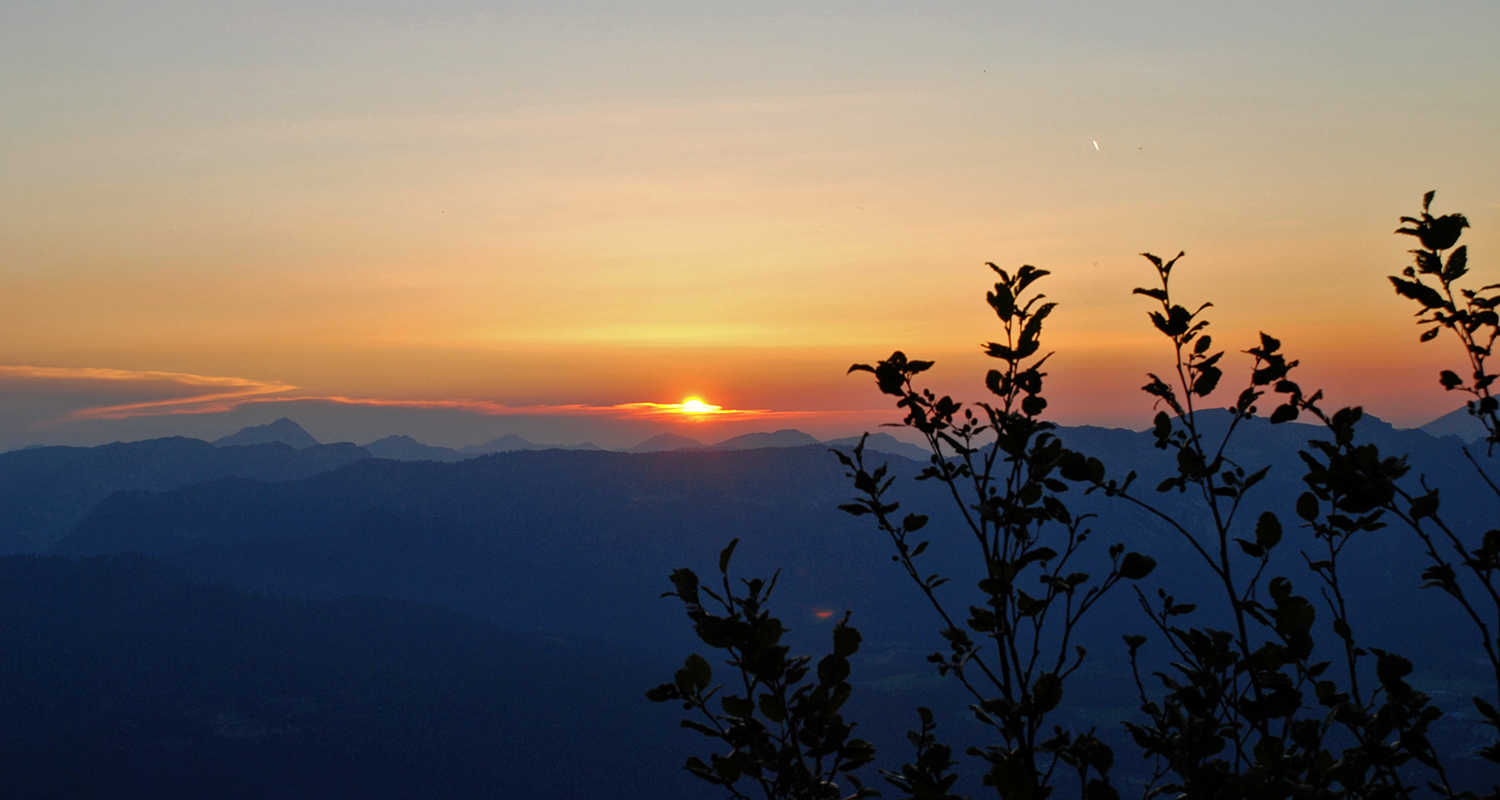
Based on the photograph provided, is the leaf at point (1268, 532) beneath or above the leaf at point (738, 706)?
above

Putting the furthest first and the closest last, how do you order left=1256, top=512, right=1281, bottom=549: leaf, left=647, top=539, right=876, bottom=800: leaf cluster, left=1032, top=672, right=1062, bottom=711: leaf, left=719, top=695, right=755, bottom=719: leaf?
left=1256, top=512, right=1281, bottom=549: leaf < left=1032, top=672, right=1062, bottom=711: leaf < left=719, top=695, right=755, bottom=719: leaf < left=647, top=539, right=876, bottom=800: leaf cluster

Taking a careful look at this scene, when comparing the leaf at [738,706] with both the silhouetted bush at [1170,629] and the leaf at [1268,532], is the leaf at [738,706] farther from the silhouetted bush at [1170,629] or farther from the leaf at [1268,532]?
the leaf at [1268,532]

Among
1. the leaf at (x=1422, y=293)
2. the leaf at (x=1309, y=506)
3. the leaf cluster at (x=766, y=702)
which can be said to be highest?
the leaf at (x=1422, y=293)

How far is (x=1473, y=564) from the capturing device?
5.40m

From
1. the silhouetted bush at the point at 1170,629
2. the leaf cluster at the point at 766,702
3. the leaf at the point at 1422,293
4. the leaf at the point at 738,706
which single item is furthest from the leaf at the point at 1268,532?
the leaf at the point at 738,706

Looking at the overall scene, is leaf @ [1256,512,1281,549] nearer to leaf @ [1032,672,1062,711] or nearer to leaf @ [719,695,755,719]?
leaf @ [1032,672,1062,711]

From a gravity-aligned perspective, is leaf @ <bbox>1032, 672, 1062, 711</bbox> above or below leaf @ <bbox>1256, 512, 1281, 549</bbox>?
below

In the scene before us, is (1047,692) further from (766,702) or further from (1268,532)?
(1268,532)

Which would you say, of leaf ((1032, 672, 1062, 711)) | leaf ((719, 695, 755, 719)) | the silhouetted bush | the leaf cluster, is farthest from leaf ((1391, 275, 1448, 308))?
leaf ((719, 695, 755, 719))

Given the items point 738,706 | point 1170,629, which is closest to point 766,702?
point 738,706

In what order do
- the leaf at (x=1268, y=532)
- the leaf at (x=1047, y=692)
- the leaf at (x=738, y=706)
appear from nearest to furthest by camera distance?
1. the leaf at (x=738, y=706)
2. the leaf at (x=1047, y=692)
3. the leaf at (x=1268, y=532)

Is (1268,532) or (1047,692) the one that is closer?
(1047,692)

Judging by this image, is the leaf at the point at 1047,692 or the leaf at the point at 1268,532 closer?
the leaf at the point at 1047,692

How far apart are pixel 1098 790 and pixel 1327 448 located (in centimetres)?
267
